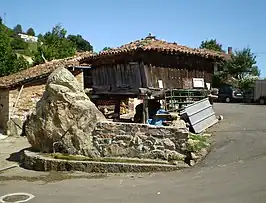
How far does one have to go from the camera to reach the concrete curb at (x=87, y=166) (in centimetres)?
1177

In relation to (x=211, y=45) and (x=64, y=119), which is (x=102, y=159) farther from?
(x=211, y=45)

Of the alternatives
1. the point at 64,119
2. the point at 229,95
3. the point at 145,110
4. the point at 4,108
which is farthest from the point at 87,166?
the point at 229,95

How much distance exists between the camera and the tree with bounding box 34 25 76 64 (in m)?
35.8

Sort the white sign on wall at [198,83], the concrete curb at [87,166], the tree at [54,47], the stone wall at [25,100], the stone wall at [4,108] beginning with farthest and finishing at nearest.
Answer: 1. the tree at [54,47]
2. the stone wall at [4,108]
3. the stone wall at [25,100]
4. the white sign on wall at [198,83]
5. the concrete curb at [87,166]

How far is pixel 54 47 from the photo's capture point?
37.7 m

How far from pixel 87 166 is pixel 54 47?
2708 centimetres

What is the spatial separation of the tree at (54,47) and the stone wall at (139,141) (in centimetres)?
2333

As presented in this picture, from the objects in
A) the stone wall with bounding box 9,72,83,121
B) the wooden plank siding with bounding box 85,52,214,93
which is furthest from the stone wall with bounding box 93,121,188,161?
the stone wall with bounding box 9,72,83,121

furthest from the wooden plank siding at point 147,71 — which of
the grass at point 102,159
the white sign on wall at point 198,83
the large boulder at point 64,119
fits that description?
the grass at point 102,159

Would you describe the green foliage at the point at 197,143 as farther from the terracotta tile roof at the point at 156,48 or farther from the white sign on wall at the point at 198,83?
the white sign on wall at the point at 198,83

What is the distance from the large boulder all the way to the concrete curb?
2.13 ft

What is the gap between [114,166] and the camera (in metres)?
12.1

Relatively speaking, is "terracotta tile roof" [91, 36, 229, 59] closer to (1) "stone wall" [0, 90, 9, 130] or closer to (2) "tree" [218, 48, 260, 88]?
(1) "stone wall" [0, 90, 9, 130]

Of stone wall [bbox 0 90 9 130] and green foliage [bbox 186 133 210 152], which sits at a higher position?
stone wall [bbox 0 90 9 130]
